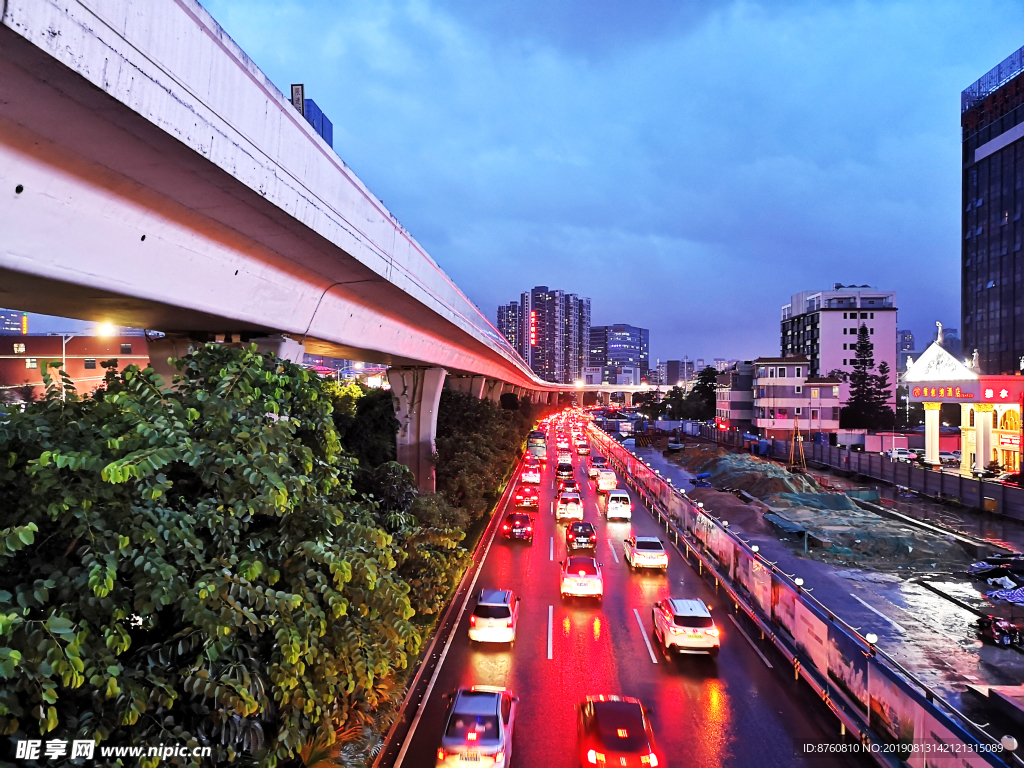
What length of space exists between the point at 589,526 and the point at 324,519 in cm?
1853

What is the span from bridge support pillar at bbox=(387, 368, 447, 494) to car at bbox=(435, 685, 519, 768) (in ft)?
55.1

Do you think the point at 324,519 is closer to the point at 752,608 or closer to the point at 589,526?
the point at 752,608

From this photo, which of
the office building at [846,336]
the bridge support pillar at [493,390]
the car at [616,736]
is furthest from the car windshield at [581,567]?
the office building at [846,336]

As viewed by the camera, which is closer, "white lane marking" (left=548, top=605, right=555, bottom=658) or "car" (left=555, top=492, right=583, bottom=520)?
"white lane marking" (left=548, top=605, right=555, bottom=658)

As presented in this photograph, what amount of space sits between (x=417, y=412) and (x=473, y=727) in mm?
18881

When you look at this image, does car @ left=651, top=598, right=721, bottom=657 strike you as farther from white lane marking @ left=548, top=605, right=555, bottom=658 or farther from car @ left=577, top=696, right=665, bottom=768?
car @ left=577, top=696, right=665, bottom=768

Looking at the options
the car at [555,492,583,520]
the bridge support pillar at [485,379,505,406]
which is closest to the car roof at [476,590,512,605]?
the car at [555,492,583,520]

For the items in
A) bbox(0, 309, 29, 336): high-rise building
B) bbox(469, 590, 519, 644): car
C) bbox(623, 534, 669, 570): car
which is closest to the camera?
bbox(469, 590, 519, 644): car

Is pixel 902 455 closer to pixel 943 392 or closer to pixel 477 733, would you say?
pixel 943 392

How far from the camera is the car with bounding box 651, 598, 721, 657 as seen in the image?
1283 centimetres

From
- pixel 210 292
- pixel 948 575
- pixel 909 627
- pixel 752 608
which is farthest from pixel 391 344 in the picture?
pixel 948 575

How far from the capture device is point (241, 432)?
192 inches

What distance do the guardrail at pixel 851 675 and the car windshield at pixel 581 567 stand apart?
167 inches

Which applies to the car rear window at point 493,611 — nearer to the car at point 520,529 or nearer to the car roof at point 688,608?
the car roof at point 688,608
